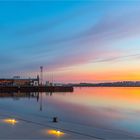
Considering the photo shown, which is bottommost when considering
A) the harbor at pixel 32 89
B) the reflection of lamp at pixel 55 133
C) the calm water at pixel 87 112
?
the calm water at pixel 87 112

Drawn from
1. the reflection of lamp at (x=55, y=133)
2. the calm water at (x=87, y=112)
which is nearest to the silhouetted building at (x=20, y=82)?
the calm water at (x=87, y=112)

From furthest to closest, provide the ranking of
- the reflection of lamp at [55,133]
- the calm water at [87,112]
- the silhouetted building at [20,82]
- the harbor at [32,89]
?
the silhouetted building at [20,82], the harbor at [32,89], the calm water at [87,112], the reflection of lamp at [55,133]

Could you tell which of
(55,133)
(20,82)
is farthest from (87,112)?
(20,82)

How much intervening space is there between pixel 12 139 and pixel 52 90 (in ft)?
270

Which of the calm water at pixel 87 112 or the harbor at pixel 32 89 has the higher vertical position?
the harbor at pixel 32 89

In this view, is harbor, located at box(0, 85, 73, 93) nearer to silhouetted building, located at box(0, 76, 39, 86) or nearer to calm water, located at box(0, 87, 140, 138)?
silhouetted building, located at box(0, 76, 39, 86)

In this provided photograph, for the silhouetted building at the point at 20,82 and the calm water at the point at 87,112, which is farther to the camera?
the silhouetted building at the point at 20,82

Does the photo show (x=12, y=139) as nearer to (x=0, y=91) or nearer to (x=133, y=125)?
(x=133, y=125)

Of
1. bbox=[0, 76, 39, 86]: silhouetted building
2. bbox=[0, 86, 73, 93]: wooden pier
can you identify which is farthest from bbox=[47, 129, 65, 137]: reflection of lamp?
bbox=[0, 76, 39, 86]: silhouetted building

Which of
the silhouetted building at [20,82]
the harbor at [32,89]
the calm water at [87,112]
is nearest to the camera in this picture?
the calm water at [87,112]

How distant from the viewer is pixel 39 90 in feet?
287

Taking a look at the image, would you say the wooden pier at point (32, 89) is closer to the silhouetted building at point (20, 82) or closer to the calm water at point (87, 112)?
the silhouetted building at point (20, 82)

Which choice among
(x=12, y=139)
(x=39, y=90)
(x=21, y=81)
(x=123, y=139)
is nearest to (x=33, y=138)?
(x=12, y=139)

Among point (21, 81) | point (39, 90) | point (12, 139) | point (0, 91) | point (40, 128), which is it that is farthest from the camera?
point (21, 81)
